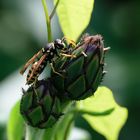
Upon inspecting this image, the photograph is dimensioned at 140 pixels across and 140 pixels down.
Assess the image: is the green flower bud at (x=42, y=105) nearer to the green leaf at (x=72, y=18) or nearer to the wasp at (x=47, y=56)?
the wasp at (x=47, y=56)

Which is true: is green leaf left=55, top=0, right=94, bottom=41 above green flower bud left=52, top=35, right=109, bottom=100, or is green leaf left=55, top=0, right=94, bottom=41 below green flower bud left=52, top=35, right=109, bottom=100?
above

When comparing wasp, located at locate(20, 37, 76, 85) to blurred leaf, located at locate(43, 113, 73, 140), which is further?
blurred leaf, located at locate(43, 113, 73, 140)

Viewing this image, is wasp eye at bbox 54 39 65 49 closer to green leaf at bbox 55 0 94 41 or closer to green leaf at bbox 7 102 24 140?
green leaf at bbox 55 0 94 41

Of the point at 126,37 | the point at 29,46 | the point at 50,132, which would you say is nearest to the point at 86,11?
the point at 50,132

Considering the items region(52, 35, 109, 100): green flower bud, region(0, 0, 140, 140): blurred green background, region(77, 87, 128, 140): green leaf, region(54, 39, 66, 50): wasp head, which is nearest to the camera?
region(52, 35, 109, 100): green flower bud

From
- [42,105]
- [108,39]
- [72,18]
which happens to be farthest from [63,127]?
[108,39]

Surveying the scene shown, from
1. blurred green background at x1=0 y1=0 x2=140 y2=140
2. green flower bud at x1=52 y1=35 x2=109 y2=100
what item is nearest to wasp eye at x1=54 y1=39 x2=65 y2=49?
green flower bud at x1=52 y1=35 x2=109 y2=100
